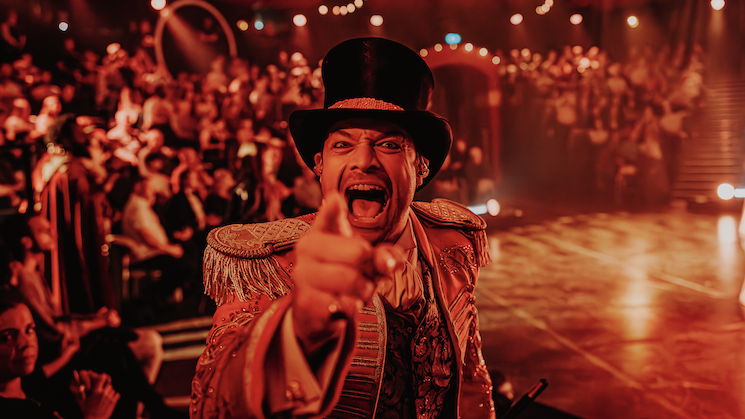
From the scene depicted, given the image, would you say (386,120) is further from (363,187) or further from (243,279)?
(243,279)

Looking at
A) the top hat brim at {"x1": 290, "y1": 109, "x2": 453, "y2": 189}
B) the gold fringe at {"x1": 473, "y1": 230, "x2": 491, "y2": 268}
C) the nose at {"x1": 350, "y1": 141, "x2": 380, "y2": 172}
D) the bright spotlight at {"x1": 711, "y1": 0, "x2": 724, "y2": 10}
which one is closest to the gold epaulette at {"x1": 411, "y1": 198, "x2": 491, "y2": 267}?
the gold fringe at {"x1": 473, "y1": 230, "x2": 491, "y2": 268}

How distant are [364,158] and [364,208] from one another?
122 millimetres

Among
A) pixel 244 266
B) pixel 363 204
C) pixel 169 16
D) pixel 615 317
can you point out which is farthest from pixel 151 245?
pixel 615 317

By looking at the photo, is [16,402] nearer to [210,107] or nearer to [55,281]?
[55,281]

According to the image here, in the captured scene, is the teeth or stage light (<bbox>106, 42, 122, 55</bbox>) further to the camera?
stage light (<bbox>106, 42, 122, 55</bbox>)

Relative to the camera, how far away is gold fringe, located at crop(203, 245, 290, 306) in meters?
1.05

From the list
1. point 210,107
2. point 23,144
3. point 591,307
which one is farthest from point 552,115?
point 23,144

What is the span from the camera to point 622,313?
Result: 358cm

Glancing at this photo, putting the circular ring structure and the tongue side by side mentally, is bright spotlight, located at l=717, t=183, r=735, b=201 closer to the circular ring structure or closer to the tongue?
the tongue

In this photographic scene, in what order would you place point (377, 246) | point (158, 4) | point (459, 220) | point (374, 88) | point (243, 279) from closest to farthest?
point (377, 246)
point (243, 279)
point (374, 88)
point (459, 220)
point (158, 4)

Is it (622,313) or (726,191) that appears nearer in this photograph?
(622,313)

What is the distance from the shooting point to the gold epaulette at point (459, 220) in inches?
57.7

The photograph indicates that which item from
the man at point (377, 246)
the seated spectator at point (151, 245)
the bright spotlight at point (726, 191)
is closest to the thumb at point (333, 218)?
the man at point (377, 246)

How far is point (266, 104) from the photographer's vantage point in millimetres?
3516
